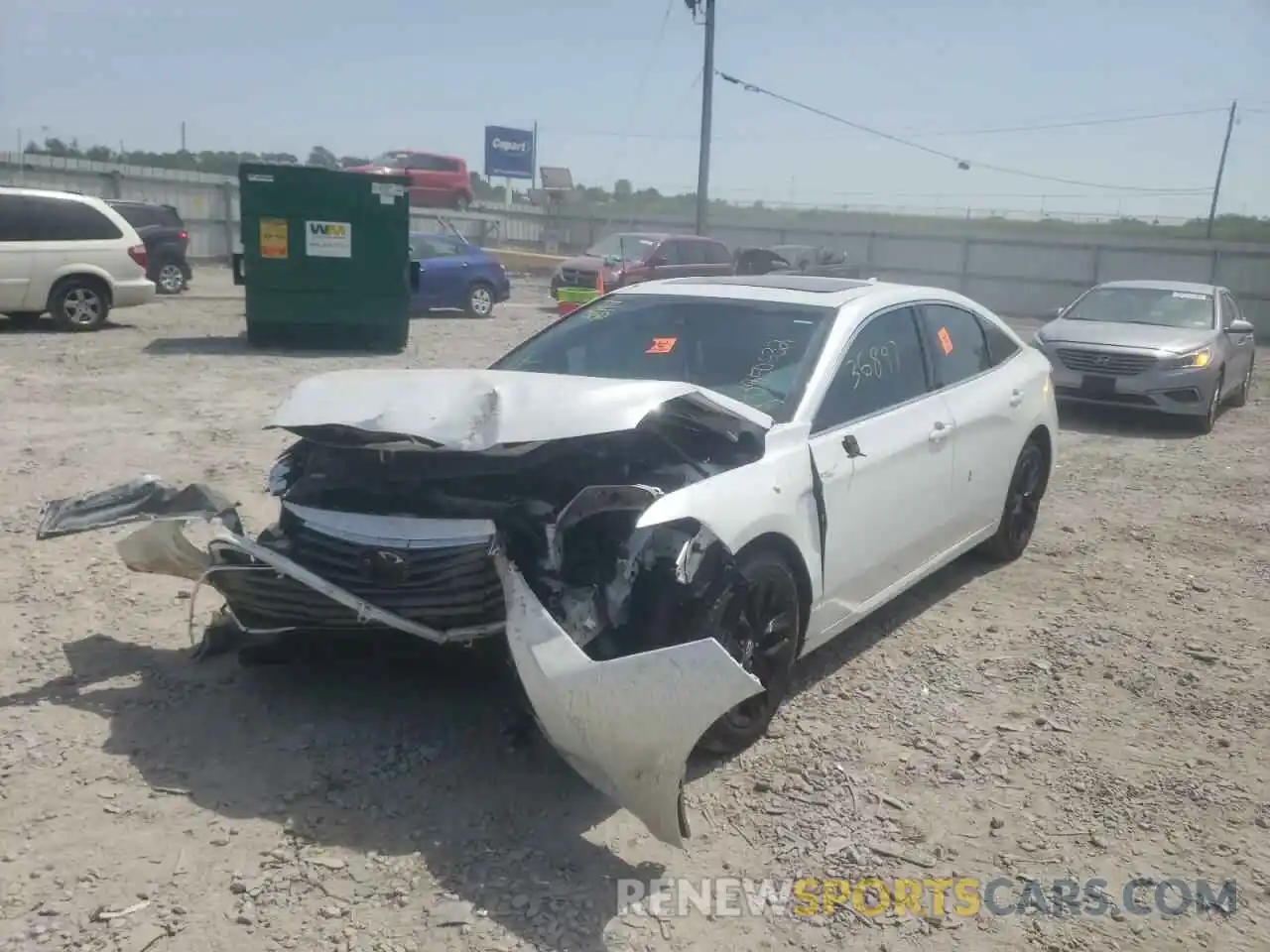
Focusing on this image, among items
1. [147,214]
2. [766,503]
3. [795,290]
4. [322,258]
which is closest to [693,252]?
[322,258]

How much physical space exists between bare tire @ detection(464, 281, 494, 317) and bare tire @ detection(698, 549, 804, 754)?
1616cm

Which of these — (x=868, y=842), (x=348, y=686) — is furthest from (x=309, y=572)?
(x=868, y=842)

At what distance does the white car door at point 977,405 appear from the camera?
5461 mm

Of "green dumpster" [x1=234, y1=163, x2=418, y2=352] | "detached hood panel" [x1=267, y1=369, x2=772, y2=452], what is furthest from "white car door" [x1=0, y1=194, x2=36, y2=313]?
"detached hood panel" [x1=267, y1=369, x2=772, y2=452]

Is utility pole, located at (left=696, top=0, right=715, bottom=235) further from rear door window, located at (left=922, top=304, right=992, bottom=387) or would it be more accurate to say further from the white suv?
rear door window, located at (left=922, top=304, right=992, bottom=387)

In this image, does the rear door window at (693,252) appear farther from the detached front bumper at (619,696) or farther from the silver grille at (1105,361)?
the detached front bumper at (619,696)

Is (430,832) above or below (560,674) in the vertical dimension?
below

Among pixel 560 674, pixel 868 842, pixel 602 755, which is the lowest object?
pixel 868 842

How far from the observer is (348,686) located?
173 inches

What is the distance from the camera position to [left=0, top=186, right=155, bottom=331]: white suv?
14195 mm

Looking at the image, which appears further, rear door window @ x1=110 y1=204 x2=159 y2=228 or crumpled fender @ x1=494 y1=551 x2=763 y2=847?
rear door window @ x1=110 y1=204 x2=159 y2=228

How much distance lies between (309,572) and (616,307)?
6.95 feet

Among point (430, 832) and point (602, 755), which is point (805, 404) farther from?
point (430, 832)

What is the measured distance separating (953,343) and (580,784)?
10.3 feet
